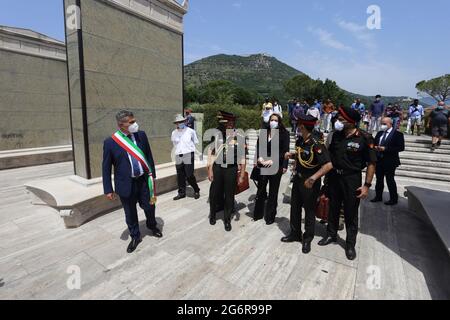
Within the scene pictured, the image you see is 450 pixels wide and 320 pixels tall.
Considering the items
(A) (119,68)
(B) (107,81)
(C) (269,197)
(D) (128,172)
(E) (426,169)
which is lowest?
(E) (426,169)

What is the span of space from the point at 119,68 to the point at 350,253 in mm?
5183

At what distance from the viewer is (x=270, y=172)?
3.96 m

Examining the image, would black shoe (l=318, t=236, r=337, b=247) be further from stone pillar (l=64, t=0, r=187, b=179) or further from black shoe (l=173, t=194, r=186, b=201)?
stone pillar (l=64, t=0, r=187, b=179)

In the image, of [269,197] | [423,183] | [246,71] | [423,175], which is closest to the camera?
[269,197]

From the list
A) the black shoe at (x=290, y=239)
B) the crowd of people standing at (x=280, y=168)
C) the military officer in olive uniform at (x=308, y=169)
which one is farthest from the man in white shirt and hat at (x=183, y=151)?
the military officer in olive uniform at (x=308, y=169)

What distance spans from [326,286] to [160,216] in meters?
2.93

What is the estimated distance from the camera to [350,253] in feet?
10.4

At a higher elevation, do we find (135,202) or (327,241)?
(135,202)

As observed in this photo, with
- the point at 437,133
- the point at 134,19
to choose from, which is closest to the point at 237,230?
the point at 134,19

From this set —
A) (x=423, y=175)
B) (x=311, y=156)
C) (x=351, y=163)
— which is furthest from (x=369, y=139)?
(x=423, y=175)

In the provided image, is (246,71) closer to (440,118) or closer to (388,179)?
(440,118)

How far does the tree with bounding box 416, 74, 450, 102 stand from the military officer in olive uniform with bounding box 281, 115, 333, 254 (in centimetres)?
5990

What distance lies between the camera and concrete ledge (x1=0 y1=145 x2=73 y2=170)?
7.74 metres

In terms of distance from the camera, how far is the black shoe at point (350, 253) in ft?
10.3
